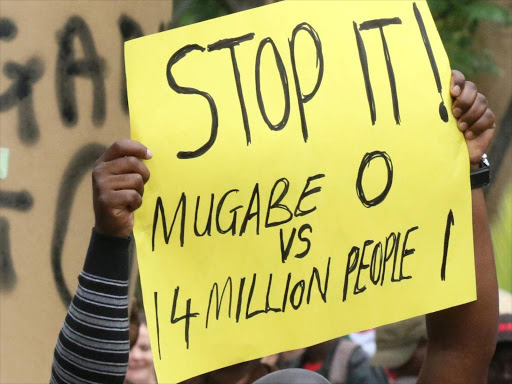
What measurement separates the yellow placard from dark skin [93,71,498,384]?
26 millimetres

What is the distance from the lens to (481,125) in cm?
143

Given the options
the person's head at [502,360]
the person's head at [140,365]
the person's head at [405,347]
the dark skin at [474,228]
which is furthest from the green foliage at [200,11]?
the dark skin at [474,228]

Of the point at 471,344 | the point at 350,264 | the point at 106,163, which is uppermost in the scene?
the point at 106,163

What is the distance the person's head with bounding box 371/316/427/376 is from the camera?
2.68 m

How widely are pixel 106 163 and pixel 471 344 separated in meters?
0.63

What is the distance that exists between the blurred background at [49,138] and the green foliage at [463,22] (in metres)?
0.92

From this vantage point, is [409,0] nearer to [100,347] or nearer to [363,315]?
[363,315]

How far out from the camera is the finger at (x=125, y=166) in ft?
4.44

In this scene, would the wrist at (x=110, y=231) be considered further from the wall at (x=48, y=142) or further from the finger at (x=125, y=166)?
the wall at (x=48, y=142)

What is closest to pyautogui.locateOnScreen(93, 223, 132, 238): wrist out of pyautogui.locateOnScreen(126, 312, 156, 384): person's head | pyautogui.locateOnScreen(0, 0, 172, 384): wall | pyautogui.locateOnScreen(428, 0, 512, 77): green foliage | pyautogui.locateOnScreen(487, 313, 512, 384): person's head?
pyautogui.locateOnScreen(0, 0, 172, 384): wall

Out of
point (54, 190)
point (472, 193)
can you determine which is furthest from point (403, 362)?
point (472, 193)

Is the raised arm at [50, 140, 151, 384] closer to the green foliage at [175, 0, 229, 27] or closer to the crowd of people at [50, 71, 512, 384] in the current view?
the crowd of people at [50, 71, 512, 384]

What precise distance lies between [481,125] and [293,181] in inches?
12.0

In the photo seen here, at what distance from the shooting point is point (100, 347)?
135cm
